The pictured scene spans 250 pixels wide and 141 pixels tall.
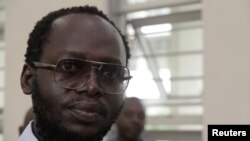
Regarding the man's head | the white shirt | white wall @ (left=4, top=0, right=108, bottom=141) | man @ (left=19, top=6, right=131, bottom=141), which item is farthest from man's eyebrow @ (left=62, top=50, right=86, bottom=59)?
white wall @ (left=4, top=0, right=108, bottom=141)

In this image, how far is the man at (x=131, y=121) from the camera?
200 centimetres

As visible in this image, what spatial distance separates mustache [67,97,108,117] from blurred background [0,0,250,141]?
1460 mm

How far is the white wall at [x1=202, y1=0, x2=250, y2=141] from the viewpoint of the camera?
1.94m

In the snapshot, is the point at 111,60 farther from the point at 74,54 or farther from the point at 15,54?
the point at 15,54

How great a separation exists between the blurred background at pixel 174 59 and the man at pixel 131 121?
0.08m

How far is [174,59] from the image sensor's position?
2818 mm

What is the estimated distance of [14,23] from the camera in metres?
2.79

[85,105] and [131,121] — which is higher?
[85,105]

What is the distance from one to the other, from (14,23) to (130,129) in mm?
1223

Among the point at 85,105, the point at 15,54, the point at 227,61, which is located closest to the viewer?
the point at 85,105

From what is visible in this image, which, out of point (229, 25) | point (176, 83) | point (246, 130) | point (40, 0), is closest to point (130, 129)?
point (246, 130)

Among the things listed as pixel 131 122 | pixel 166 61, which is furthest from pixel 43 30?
pixel 166 61

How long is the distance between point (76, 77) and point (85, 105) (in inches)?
1.9

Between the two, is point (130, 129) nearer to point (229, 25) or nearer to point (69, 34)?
point (229, 25)
